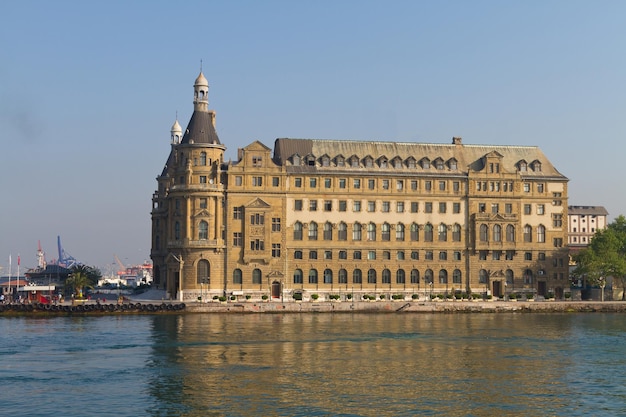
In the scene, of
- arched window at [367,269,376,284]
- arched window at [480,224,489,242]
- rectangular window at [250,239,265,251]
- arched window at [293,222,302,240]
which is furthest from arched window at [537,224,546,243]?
rectangular window at [250,239,265,251]

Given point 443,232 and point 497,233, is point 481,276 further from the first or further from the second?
point 443,232

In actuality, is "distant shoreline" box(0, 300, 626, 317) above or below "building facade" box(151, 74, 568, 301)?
below

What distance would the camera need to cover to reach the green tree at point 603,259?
133875 mm

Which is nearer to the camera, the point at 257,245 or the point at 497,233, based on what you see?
the point at 257,245

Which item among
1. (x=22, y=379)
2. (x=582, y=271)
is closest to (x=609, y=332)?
(x=582, y=271)

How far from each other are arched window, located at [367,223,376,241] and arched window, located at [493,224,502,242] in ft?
66.9

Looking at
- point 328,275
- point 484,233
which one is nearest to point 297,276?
point 328,275

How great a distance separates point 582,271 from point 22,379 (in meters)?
99.8

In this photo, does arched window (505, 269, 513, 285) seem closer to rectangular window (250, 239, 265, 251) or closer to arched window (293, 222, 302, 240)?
arched window (293, 222, 302, 240)

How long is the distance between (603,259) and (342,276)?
41494mm

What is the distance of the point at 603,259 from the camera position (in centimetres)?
13462

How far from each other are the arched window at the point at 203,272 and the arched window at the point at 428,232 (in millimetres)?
35823

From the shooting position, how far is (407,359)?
70375 mm

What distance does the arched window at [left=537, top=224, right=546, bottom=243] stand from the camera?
142125 mm
